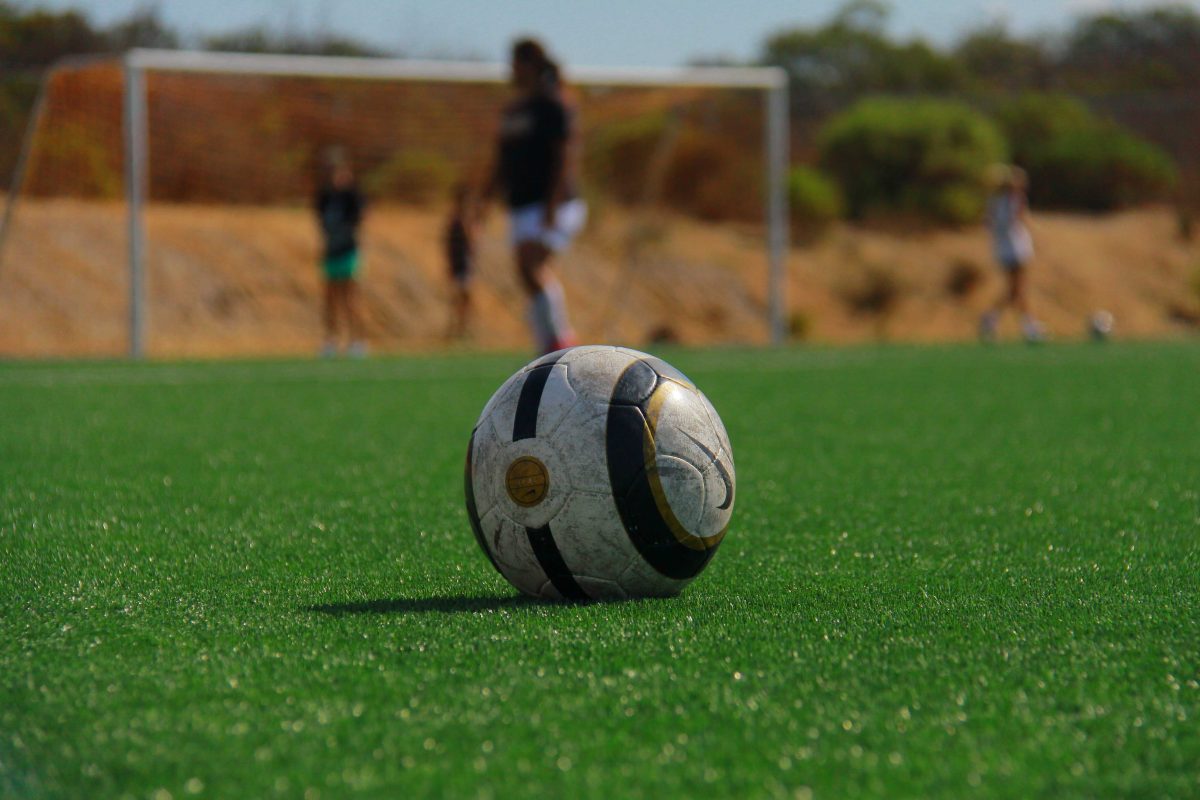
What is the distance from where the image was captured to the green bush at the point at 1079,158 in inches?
1364

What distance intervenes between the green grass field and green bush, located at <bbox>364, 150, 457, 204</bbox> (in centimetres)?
1460

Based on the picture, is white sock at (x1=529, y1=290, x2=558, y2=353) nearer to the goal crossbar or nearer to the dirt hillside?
the goal crossbar

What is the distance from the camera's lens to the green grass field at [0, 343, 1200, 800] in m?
2.15

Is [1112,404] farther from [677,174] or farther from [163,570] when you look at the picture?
[677,174]

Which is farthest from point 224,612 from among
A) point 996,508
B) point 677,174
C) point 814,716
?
point 677,174

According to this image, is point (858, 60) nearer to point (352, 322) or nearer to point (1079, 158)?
point (1079, 158)

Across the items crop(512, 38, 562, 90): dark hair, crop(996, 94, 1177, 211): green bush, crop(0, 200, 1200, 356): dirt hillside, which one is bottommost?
crop(0, 200, 1200, 356): dirt hillside

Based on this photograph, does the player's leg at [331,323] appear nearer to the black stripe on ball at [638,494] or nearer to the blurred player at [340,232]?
the blurred player at [340,232]

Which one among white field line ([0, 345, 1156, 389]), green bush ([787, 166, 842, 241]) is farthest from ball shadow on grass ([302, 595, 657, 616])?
green bush ([787, 166, 842, 241])

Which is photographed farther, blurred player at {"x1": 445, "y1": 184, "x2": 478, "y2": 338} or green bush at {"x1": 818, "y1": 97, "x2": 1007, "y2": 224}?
green bush at {"x1": 818, "y1": 97, "x2": 1007, "y2": 224}

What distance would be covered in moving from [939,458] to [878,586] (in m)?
2.92

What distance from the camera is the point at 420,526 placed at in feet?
14.8

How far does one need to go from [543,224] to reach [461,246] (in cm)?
1067

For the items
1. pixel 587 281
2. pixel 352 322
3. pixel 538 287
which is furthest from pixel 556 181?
pixel 587 281
